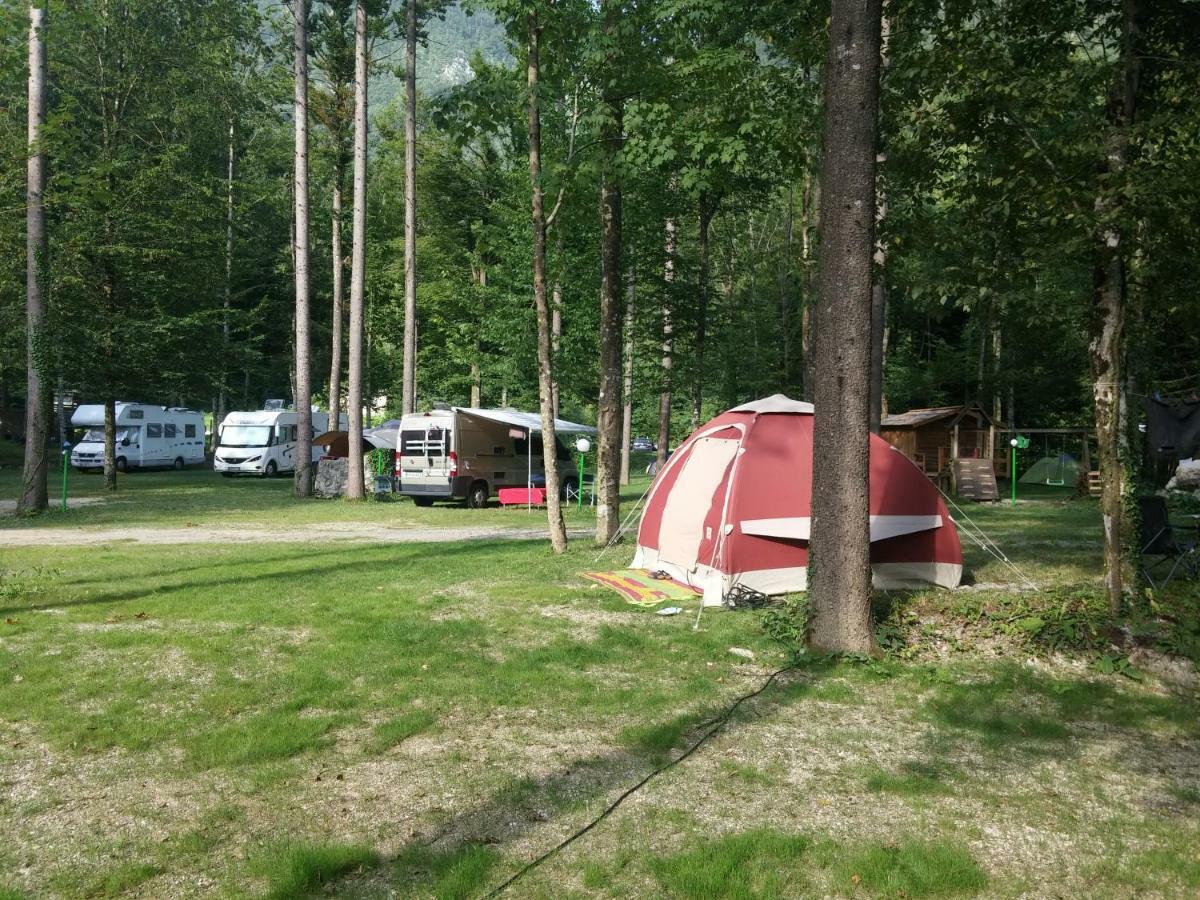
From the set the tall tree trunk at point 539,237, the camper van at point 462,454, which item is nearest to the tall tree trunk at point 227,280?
the camper van at point 462,454

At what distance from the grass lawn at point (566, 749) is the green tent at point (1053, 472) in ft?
74.6

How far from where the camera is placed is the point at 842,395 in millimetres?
6609

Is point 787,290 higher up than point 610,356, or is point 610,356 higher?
point 787,290

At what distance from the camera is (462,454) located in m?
20.2

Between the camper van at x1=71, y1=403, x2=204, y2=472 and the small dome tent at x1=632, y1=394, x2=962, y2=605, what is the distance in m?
27.7

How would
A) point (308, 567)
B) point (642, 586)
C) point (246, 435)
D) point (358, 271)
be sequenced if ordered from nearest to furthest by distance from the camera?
point (642, 586) → point (308, 567) → point (358, 271) → point (246, 435)

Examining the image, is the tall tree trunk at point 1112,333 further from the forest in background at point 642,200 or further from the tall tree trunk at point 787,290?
the tall tree trunk at point 787,290

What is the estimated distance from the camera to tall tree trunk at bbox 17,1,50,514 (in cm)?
1566

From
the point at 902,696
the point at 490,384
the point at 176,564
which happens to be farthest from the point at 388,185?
the point at 902,696

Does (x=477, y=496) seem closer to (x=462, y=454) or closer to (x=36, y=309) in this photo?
(x=462, y=454)

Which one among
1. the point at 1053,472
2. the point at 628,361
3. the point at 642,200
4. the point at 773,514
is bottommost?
the point at 773,514

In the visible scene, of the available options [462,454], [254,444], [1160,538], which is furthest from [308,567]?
[254,444]

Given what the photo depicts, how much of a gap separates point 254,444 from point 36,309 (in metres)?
15.1

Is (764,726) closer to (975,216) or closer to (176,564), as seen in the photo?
(975,216)
